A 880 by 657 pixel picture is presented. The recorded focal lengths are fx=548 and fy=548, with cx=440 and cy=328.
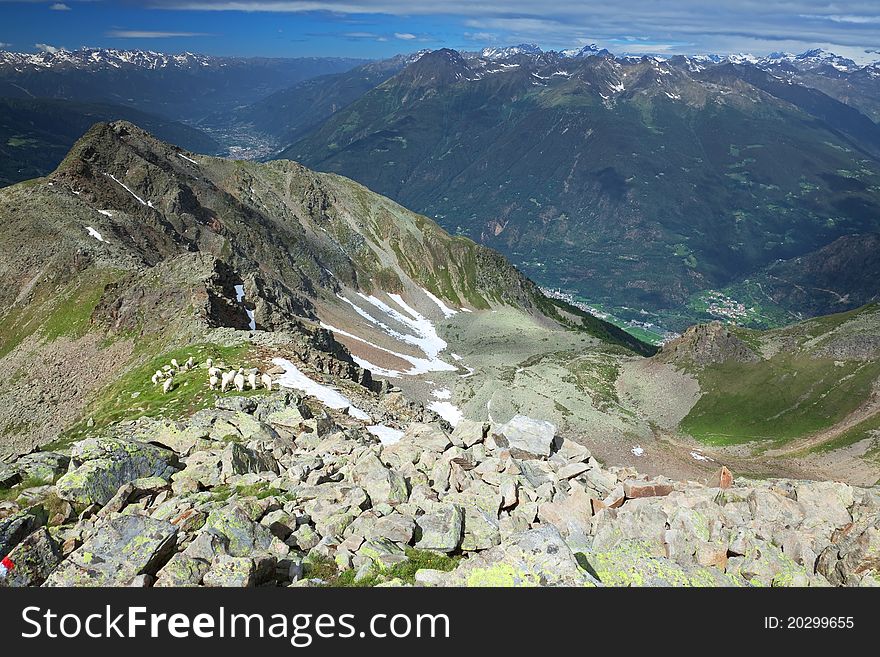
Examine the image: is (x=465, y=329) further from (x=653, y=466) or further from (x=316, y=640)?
(x=316, y=640)

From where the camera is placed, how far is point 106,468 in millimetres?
20234

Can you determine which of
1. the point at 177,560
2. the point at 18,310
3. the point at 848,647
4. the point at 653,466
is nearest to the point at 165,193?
the point at 18,310

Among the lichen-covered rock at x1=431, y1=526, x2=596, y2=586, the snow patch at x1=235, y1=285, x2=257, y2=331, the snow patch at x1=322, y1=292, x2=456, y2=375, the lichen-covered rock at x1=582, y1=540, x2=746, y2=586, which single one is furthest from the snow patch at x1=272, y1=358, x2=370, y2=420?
the snow patch at x1=322, y1=292, x2=456, y2=375

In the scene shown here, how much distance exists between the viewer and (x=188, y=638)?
1228 centimetres

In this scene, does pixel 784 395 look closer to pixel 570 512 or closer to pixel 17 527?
pixel 570 512

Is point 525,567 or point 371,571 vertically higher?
point 525,567

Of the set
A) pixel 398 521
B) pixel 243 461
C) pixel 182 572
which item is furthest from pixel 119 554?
pixel 243 461

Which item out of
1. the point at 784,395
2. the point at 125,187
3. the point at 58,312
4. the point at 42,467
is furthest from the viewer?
the point at 125,187

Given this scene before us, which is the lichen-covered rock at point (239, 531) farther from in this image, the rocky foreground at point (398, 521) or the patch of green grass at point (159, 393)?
the patch of green grass at point (159, 393)

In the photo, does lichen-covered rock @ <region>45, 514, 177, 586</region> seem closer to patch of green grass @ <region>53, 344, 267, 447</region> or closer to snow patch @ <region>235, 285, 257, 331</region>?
patch of green grass @ <region>53, 344, 267, 447</region>

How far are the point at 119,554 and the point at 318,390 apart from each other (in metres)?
29.3

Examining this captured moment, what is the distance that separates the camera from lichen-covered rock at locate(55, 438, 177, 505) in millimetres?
19375

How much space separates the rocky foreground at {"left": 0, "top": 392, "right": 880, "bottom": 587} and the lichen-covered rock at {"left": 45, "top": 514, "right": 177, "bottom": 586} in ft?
0.14

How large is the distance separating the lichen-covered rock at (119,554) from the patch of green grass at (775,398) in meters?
121
